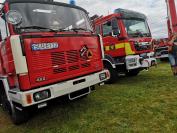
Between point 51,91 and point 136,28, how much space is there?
5.19m

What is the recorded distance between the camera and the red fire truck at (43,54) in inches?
181

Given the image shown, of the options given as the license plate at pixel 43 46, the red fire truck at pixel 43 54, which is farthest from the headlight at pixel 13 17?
the license plate at pixel 43 46

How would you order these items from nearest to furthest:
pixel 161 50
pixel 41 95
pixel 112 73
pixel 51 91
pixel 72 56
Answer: pixel 41 95, pixel 51 91, pixel 72 56, pixel 112 73, pixel 161 50

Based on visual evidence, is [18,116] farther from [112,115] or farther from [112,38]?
[112,38]

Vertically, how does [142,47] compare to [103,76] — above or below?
above

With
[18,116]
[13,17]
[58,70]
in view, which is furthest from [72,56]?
[18,116]

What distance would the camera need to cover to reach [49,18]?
5.44 metres

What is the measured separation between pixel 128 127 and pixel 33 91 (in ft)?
5.78

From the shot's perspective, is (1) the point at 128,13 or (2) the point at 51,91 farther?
(1) the point at 128,13

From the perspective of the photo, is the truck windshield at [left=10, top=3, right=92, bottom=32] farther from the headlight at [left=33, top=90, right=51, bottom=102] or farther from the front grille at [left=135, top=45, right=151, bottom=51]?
the front grille at [left=135, top=45, right=151, bottom=51]

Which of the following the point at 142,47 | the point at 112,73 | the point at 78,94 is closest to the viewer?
the point at 78,94

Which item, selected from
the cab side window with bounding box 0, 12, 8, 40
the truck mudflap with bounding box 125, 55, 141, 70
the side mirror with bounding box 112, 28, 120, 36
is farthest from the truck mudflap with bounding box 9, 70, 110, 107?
the side mirror with bounding box 112, 28, 120, 36

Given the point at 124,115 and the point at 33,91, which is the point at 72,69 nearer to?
the point at 33,91

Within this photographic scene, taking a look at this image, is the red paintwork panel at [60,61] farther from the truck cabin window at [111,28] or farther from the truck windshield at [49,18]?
the truck cabin window at [111,28]
